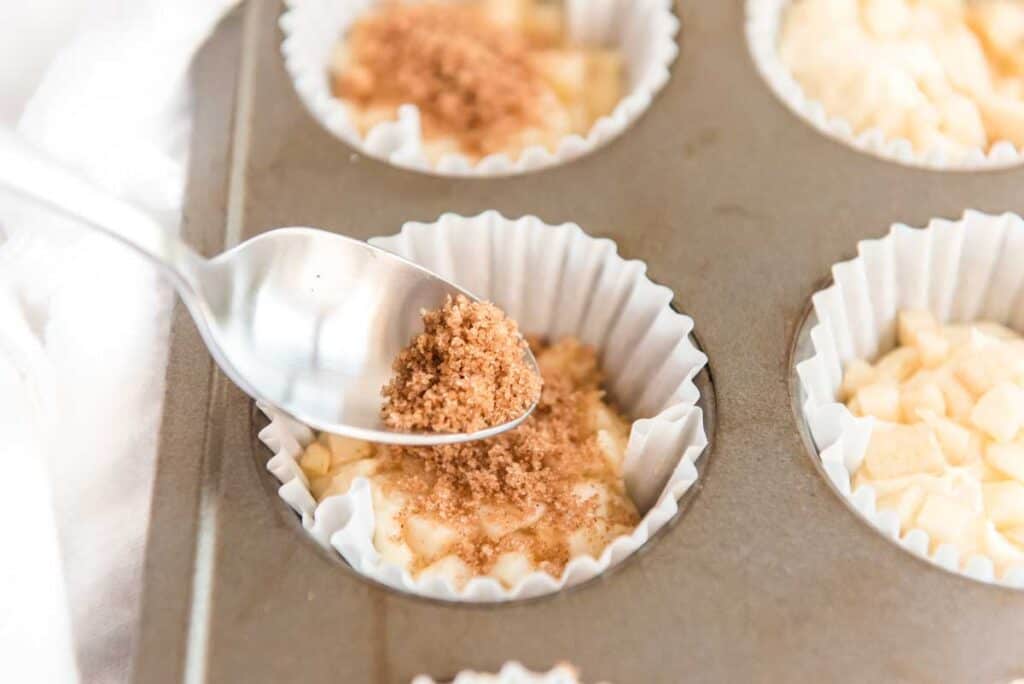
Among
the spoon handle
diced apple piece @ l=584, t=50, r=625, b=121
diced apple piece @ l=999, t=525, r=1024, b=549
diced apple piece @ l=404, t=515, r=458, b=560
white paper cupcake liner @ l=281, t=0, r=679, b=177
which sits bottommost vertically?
diced apple piece @ l=999, t=525, r=1024, b=549

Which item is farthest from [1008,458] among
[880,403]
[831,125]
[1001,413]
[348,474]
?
[348,474]

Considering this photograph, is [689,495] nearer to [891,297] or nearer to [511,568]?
[511,568]

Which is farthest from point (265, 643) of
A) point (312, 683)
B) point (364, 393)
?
point (364, 393)

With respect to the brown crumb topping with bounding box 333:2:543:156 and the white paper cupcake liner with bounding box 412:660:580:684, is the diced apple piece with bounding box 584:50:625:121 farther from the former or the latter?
the white paper cupcake liner with bounding box 412:660:580:684

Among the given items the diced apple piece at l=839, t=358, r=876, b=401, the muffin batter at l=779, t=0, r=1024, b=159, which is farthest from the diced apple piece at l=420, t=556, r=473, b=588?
the muffin batter at l=779, t=0, r=1024, b=159

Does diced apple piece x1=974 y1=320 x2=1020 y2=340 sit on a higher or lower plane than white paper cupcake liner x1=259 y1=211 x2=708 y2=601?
lower

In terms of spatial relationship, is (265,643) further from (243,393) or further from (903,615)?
(903,615)

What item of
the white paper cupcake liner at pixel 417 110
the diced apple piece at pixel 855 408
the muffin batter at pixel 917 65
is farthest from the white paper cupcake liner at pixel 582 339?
the muffin batter at pixel 917 65
